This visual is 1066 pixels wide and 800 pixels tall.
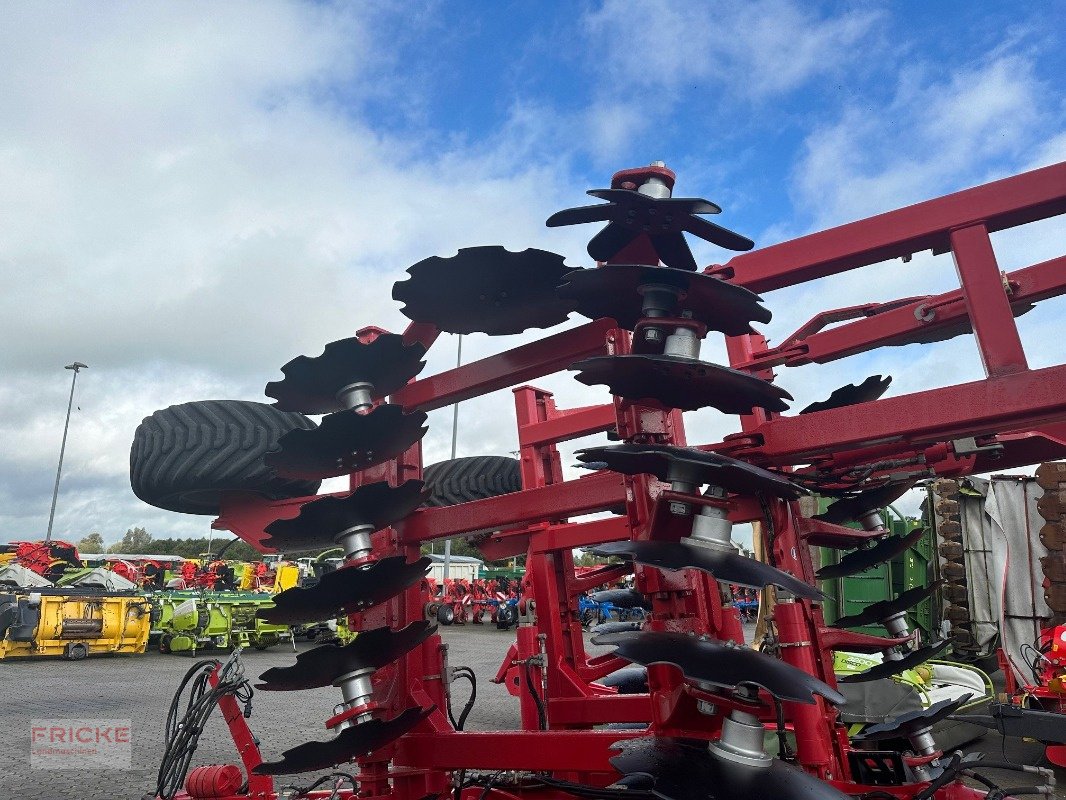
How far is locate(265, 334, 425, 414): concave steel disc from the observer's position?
3.38 meters

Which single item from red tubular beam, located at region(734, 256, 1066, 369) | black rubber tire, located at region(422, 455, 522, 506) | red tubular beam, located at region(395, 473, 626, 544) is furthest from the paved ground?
red tubular beam, located at region(734, 256, 1066, 369)

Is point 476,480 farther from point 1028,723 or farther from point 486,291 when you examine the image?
point 1028,723

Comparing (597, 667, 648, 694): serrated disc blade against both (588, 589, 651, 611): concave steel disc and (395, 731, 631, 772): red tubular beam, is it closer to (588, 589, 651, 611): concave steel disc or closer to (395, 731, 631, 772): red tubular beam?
(588, 589, 651, 611): concave steel disc

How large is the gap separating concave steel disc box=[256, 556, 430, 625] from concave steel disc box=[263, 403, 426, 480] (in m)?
0.50

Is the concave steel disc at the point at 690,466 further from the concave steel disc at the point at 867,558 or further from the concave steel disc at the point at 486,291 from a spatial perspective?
the concave steel disc at the point at 867,558

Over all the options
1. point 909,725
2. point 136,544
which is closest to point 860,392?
point 909,725

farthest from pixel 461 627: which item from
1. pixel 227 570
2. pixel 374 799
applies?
pixel 374 799

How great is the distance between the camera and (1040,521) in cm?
1005

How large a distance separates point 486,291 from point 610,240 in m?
0.97

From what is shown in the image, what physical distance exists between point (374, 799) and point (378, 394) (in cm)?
169

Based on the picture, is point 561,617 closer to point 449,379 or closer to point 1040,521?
point 449,379

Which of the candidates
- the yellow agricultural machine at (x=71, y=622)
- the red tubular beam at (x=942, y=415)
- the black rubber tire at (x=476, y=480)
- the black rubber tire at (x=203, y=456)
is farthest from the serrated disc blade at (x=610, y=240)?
the yellow agricultural machine at (x=71, y=622)

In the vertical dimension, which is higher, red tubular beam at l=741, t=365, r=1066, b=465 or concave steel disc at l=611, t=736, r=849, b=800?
red tubular beam at l=741, t=365, r=1066, b=465

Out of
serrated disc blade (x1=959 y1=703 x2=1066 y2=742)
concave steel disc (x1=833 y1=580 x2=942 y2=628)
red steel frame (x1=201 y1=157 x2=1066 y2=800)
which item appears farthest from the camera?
serrated disc blade (x1=959 y1=703 x2=1066 y2=742)
